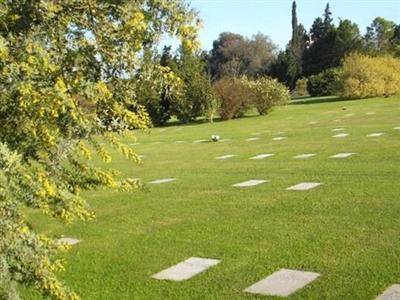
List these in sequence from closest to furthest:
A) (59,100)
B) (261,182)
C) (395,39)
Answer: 1. (59,100)
2. (261,182)
3. (395,39)

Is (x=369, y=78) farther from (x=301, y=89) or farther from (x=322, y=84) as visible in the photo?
(x=301, y=89)

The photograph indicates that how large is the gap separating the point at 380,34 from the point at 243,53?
21.5 metres

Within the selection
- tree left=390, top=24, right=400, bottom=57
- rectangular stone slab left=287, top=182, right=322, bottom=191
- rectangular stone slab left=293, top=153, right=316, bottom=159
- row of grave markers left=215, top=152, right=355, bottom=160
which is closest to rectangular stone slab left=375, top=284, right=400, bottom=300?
rectangular stone slab left=287, top=182, right=322, bottom=191

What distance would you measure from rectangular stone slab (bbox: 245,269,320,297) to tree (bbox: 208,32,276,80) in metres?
79.9

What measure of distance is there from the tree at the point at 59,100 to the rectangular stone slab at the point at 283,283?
157 cm

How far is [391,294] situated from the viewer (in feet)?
14.8

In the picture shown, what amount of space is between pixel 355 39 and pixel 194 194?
2487 inches

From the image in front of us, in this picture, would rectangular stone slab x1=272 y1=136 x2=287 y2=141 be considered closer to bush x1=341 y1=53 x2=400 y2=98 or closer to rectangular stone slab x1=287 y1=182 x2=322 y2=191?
rectangular stone slab x1=287 y1=182 x2=322 y2=191

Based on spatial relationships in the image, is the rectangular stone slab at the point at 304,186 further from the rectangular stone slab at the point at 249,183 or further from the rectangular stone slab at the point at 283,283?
the rectangular stone slab at the point at 283,283

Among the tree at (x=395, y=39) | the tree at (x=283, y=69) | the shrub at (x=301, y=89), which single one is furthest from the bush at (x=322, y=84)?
the tree at (x=395, y=39)

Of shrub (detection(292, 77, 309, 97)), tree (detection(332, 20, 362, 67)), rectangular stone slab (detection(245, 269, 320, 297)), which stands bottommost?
shrub (detection(292, 77, 309, 97))

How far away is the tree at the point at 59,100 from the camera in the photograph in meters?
2.96

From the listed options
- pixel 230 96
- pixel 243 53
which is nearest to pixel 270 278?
pixel 230 96

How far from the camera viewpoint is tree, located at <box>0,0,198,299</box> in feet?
9.70
